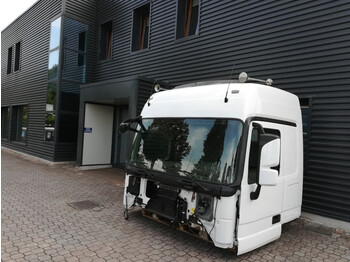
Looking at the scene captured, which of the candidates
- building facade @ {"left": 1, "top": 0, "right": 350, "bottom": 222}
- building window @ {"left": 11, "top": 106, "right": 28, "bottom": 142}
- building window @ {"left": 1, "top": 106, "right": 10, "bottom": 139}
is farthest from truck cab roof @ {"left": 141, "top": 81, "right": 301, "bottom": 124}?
building window @ {"left": 1, "top": 106, "right": 10, "bottom": 139}

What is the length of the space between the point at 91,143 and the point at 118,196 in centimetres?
405

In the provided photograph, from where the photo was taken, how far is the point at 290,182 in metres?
4.75

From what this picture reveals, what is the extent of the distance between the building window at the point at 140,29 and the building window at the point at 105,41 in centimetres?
204

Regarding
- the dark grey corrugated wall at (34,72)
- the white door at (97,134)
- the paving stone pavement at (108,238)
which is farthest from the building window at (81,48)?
the paving stone pavement at (108,238)

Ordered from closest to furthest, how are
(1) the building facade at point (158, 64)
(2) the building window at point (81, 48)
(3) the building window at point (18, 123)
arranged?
(1) the building facade at point (158, 64)
(2) the building window at point (81, 48)
(3) the building window at point (18, 123)

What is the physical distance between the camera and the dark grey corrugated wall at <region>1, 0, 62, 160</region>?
1258 cm

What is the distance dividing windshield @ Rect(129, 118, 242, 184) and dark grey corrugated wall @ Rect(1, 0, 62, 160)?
7928 millimetres

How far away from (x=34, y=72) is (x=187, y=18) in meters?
8.47

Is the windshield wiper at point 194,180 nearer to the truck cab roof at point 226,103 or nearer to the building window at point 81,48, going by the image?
the truck cab roof at point 226,103

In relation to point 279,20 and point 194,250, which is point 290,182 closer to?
point 194,250

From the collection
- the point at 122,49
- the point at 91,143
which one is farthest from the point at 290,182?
the point at 122,49

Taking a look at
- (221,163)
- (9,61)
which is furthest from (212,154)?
(9,61)

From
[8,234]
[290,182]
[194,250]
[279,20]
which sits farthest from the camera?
[279,20]

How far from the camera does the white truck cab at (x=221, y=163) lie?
373 cm
